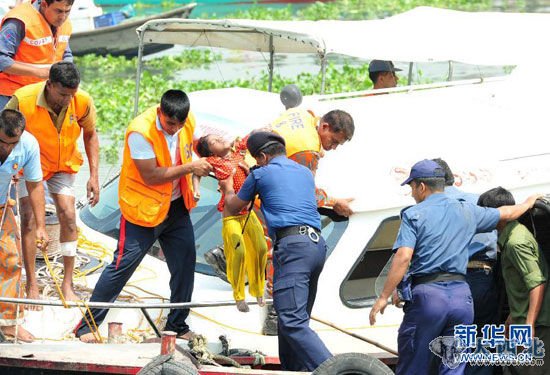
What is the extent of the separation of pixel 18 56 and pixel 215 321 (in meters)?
2.65

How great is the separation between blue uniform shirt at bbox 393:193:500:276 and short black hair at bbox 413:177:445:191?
0.27 feet

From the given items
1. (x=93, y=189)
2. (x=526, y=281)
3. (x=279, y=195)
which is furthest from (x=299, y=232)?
(x=93, y=189)

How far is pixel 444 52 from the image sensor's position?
11.4m

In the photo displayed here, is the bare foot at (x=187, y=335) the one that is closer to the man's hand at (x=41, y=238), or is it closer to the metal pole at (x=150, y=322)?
the metal pole at (x=150, y=322)

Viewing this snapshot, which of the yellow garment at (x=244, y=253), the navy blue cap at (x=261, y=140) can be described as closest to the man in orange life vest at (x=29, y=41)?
the navy blue cap at (x=261, y=140)

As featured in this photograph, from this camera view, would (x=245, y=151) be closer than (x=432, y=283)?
No

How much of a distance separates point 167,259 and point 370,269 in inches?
57.4

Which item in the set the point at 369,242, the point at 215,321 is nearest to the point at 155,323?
the point at 215,321

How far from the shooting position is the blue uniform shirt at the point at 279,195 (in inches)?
312

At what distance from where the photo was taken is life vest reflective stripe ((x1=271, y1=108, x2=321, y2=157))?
867 cm

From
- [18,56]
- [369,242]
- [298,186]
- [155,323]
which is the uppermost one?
[18,56]

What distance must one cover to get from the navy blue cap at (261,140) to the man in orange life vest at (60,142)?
137cm

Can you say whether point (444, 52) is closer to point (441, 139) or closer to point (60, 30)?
point (441, 139)

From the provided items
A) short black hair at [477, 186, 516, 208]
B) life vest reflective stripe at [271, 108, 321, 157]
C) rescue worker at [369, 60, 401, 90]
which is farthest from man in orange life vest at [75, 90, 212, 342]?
rescue worker at [369, 60, 401, 90]
